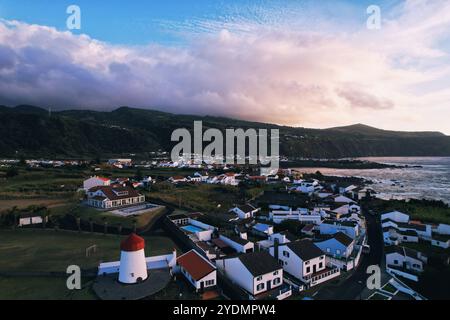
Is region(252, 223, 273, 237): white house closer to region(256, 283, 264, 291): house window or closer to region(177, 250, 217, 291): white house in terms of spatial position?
region(177, 250, 217, 291): white house

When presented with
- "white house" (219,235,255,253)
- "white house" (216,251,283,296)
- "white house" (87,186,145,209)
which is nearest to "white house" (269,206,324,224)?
"white house" (219,235,255,253)

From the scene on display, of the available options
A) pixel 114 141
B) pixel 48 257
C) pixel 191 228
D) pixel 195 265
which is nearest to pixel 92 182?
pixel 191 228

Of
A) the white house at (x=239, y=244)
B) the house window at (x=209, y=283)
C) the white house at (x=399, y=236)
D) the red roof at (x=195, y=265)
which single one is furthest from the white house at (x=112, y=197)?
the white house at (x=399, y=236)

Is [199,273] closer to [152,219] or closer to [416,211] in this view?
[152,219]

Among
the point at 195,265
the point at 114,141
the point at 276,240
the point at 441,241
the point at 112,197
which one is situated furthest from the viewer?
the point at 114,141

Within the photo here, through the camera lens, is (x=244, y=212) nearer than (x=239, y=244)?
No

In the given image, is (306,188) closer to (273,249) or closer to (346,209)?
(346,209)

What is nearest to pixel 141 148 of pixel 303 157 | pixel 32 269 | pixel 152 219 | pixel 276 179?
pixel 303 157
